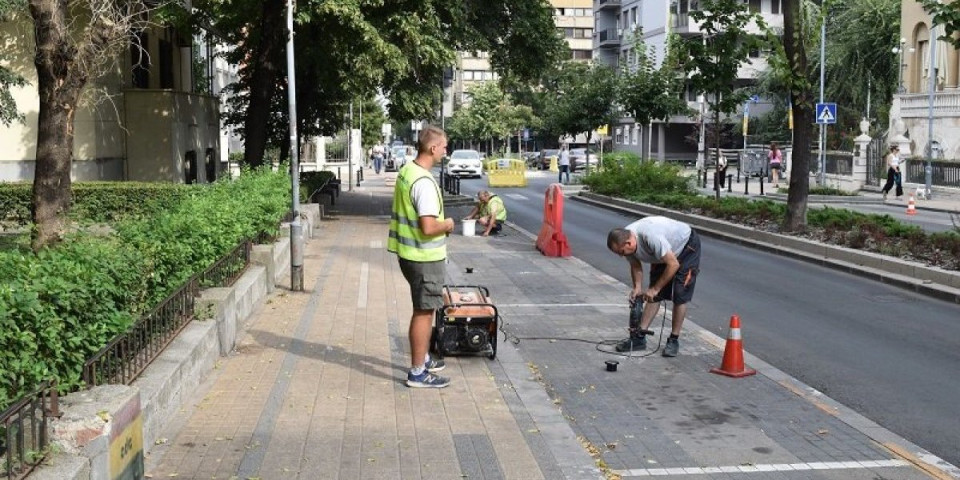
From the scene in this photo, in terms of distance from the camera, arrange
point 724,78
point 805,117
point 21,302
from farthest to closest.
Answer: point 724,78, point 805,117, point 21,302

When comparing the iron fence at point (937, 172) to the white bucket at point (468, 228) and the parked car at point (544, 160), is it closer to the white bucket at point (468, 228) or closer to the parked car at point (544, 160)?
the white bucket at point (468, 228)

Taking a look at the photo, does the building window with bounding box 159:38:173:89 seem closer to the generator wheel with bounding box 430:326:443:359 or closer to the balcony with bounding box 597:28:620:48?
the generator wheel with bounding box 430:326:443:359

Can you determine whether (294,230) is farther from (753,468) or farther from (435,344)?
(753,468)

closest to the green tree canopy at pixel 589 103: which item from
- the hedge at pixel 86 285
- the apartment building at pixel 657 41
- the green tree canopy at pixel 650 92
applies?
the green tree canopy at pixel 650 92

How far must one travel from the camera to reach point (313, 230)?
2156 cm

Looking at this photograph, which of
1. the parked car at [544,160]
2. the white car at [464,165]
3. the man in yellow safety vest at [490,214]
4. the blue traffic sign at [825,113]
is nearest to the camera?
the man in yellow safety vest at [490,214]

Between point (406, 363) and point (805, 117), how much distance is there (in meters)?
14.2

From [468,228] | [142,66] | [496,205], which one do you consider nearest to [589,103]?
[142,66]

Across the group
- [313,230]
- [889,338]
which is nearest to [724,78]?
[313,230]

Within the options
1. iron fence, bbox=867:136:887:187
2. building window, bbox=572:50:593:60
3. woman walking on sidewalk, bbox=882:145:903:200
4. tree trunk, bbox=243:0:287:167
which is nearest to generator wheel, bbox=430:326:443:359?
tree trunk, bbox=243:0:287:167

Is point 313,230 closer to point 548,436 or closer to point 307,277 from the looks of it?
point 307,277

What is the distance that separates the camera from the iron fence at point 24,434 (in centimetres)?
404

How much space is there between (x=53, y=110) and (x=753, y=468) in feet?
35.0

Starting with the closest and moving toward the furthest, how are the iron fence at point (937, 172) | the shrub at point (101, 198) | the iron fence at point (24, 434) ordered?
the iron fence at point (24, 434), the shrub at point (101, 198), the iron fence at point (937, 172)
